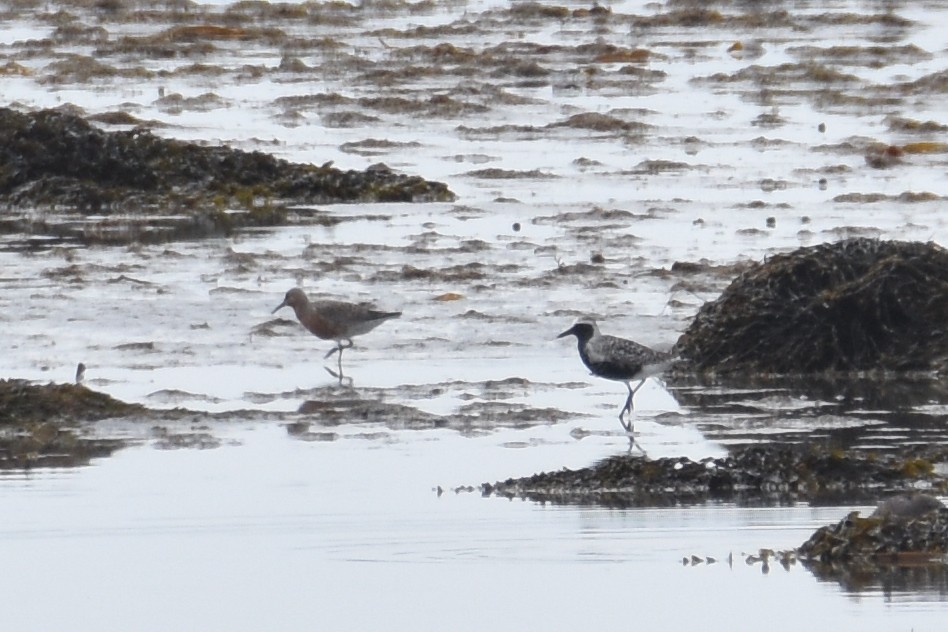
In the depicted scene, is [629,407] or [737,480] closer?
[737,480]

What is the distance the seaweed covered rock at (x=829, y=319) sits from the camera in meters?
11.8

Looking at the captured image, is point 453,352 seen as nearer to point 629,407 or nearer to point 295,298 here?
point 295,298

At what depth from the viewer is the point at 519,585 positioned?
7.36m

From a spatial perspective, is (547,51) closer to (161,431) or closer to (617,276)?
(617,276)

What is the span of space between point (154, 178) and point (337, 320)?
6.87 metres

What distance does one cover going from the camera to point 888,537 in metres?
7.61

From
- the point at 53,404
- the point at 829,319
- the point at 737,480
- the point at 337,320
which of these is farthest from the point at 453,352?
the point at 737,480

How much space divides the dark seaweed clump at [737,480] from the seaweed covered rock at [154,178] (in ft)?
32.1

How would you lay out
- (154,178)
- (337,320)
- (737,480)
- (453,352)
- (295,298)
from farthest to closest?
(154,178) < (295,298) < (337,320) < (453,352) < (737,480)

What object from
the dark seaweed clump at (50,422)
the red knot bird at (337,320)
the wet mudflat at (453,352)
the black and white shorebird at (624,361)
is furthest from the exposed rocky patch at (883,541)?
the red knot bird at (337,320)

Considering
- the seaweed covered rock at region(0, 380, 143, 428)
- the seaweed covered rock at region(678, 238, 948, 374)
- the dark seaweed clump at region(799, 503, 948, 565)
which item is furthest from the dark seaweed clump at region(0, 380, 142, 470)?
the dark seaweed clump at region(799, 503, 948, 565)

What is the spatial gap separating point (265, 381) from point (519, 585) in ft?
15.3

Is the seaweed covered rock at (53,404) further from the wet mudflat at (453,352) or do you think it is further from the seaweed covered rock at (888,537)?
the seaweed covered rock at (888,537)

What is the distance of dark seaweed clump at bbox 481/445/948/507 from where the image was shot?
28.9ft
